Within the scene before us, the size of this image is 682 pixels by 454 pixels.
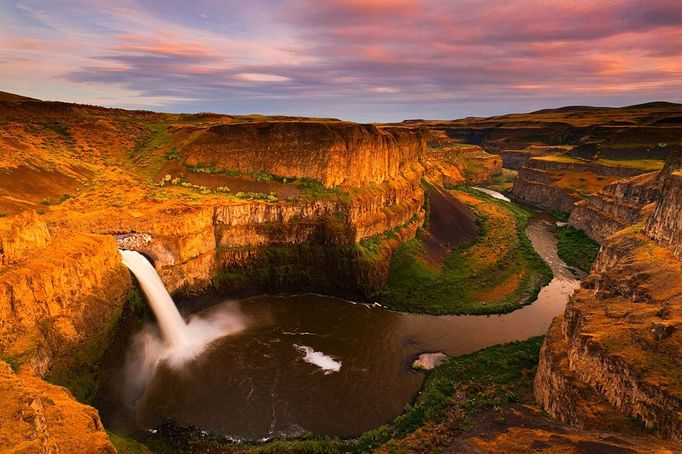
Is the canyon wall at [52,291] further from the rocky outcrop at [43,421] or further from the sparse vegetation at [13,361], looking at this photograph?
the rocky outcrop at [43,421]

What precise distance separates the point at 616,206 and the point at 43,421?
218 ft

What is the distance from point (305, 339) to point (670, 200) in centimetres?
3117

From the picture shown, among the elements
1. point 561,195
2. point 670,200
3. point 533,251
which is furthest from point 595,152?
point 670,200

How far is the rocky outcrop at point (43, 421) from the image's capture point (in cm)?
1148

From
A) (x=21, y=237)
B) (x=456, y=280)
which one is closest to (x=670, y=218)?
(x=456, y=280)

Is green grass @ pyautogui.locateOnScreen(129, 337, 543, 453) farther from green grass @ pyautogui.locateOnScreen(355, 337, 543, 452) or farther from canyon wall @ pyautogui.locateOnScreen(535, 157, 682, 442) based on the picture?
canyon wall @ pyautogui.locateOnScreen(535, 157, 682, 442)

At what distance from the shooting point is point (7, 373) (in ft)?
51.5

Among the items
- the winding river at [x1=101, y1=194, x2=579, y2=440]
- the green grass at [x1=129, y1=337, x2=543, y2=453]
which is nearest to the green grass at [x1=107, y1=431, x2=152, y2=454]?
the green grass at [x1=129, y1=337, x2=543, y2=453]

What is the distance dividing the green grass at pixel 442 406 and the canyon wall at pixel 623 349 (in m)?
2.73

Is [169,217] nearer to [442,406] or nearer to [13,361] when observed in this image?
[13,361]

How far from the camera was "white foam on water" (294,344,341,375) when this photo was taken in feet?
99.9

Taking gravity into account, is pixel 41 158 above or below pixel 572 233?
above

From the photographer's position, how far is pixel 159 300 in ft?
107

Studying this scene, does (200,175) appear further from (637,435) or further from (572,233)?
(572,233)
